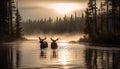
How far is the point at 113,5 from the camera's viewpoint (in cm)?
9862

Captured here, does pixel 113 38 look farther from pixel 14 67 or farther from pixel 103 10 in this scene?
pixel 103 10

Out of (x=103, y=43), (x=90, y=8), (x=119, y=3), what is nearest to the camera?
(x=103, y=43)

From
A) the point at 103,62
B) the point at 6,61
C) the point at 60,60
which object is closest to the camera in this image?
the point at 103,62

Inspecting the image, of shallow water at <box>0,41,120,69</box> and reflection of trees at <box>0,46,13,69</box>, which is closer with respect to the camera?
reflection of trees at <box>0,46,13,69</box>

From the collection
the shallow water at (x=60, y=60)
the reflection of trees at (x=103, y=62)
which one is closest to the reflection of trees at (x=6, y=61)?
the shallow water at (x=60, y=60)

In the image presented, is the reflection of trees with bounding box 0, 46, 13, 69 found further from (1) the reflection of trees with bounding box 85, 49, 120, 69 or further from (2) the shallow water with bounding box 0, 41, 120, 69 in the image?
(1) the reflection of trees with bounding box 85, 49, 120, 69

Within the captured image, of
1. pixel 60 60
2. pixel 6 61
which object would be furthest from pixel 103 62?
pixel 6 61

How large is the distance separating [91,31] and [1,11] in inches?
984

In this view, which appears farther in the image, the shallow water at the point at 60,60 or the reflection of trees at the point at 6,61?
the shallow water at the point at 60,60

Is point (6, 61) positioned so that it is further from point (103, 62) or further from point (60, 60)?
point (103, 62)

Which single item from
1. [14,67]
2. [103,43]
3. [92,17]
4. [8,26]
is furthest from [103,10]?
[14,67]

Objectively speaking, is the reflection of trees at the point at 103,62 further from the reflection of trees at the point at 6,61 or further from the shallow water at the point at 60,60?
the reflection of trees at the point at 6,61

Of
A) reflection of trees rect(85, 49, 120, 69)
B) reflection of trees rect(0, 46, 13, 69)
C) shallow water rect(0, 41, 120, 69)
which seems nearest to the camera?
reflection of trees rect(85, 49, 120, 69)

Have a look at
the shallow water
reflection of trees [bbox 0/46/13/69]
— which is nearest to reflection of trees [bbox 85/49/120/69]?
the shallow water
